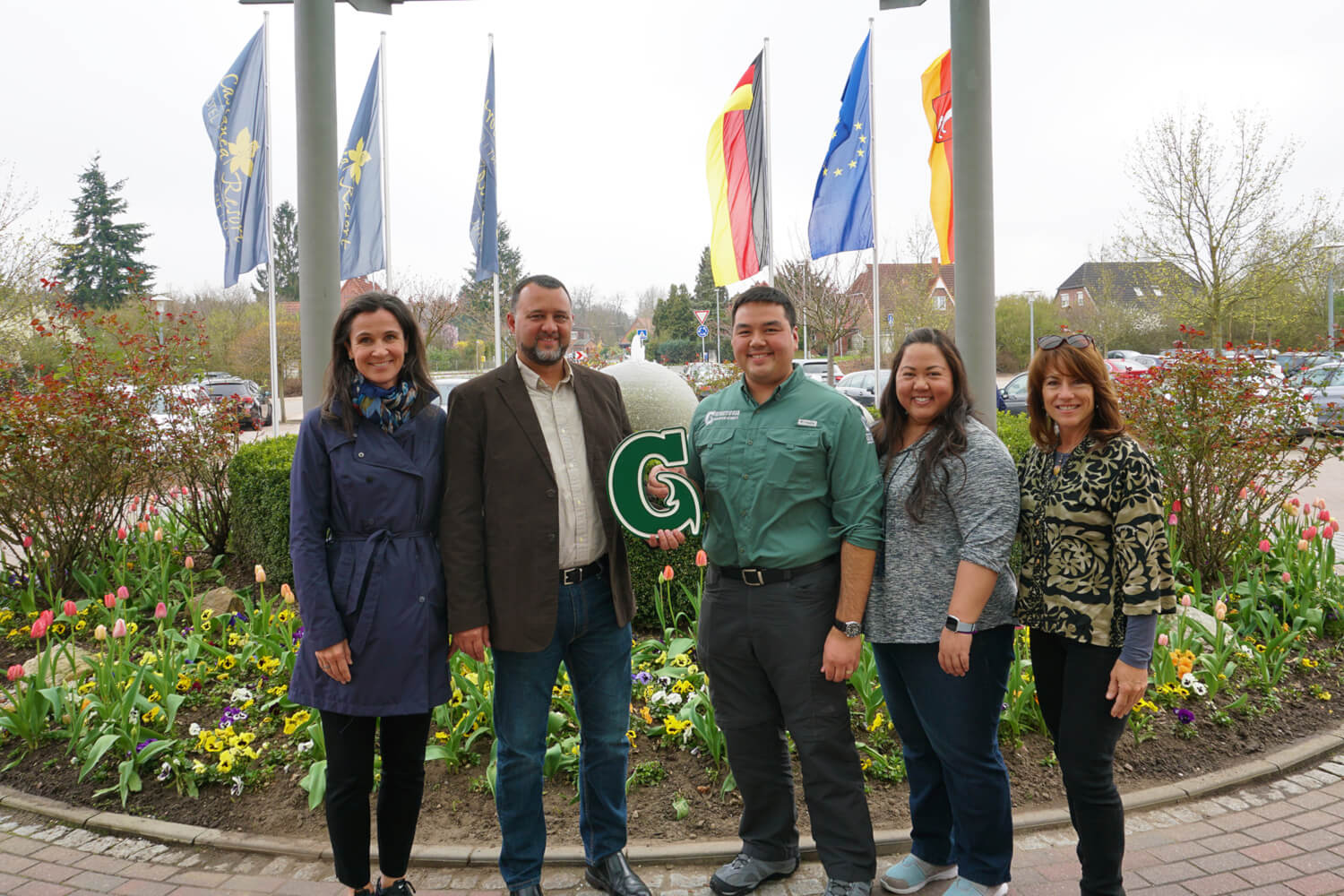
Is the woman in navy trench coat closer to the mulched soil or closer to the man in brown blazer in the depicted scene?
the man in brown blazer

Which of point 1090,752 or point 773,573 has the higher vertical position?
point 773,573

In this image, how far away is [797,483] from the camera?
9.29 feet

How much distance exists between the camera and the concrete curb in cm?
327

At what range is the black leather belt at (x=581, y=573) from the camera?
298 centimetres

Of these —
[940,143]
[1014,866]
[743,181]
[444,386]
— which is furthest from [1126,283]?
[1014,866]

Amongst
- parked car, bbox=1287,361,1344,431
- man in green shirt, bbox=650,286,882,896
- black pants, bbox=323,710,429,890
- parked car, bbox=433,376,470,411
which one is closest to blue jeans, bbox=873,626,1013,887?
man in green shirt, bbox=650,286,882,896

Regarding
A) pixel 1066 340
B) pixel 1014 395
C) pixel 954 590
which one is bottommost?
pixel 954 590

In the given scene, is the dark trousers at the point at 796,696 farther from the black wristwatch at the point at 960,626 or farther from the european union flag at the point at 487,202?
the european union flag at the point at 487,202

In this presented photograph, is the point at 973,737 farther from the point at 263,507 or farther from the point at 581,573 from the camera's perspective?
the point at 263,507

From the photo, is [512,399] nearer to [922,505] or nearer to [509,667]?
[509,667]

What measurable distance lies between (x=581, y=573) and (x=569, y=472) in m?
0.34

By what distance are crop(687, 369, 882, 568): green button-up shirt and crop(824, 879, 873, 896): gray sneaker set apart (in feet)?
3.45

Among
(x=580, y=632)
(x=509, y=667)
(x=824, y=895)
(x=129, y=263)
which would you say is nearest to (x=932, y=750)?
(x=824, y=895)

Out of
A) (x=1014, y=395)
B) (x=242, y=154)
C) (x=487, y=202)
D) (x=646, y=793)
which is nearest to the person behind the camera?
(x=646, y=793)
